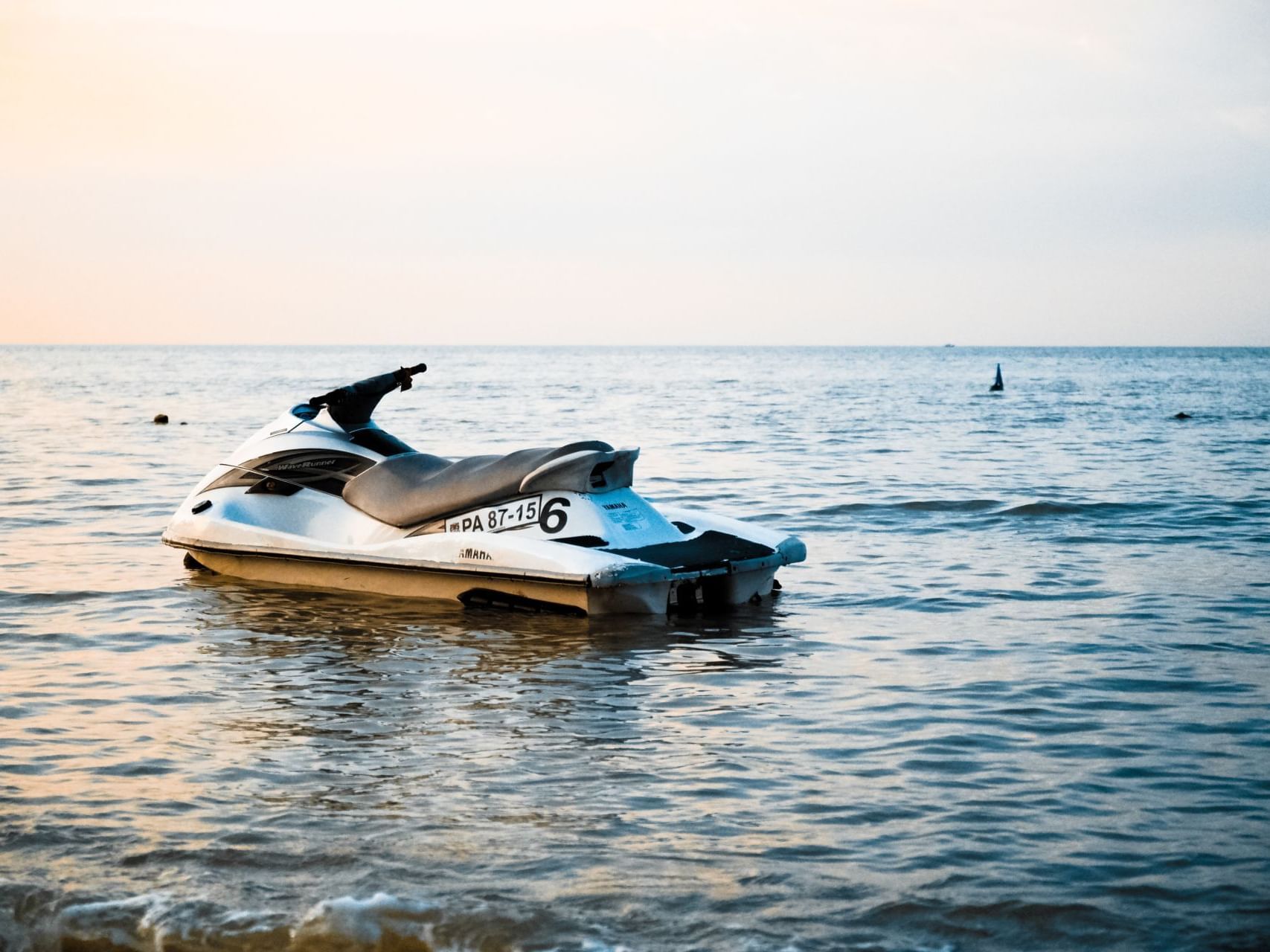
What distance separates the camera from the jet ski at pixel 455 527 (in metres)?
9.45

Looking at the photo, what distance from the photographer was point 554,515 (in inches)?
378

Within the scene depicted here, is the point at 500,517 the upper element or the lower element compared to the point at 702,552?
upper

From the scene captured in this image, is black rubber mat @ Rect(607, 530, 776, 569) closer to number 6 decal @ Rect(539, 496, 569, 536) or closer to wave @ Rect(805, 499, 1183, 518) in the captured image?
number 6 decal @ Rect(539, 496, 569, 536)

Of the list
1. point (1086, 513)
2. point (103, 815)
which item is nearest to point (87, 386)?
point (1086, 513)

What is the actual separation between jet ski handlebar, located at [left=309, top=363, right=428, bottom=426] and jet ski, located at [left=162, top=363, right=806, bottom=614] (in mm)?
14

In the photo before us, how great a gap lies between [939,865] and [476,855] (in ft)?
5.47

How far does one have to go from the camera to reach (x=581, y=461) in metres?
9.52

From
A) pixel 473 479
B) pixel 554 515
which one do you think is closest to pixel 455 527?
pixel 473 479

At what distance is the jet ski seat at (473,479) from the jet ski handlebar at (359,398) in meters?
0.72

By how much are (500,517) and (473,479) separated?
0.35 m

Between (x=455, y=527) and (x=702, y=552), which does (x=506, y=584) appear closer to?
(x=455, y=527)

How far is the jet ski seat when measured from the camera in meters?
9.60

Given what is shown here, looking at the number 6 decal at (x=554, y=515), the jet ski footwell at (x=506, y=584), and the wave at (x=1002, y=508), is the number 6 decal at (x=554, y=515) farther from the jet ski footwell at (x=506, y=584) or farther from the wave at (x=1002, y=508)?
the wave at (x=1002, y=508)

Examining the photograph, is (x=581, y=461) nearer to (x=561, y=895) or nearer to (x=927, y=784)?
(x=927, y=784)
